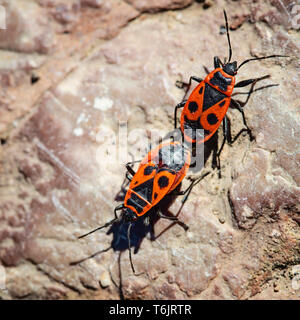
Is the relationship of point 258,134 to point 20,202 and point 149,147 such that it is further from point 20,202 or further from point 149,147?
point 20,202

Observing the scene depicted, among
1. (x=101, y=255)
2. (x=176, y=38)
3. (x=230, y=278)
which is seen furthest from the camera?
(x=176, y=38)

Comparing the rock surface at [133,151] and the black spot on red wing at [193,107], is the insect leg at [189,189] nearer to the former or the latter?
the rock surface at [133,151]

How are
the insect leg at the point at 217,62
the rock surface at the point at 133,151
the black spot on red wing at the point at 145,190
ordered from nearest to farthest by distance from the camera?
1. the rock surface at the point at 133,151
2. the black spot on red wing at the point at 145,190
3. the insect leg at the point at 217,62

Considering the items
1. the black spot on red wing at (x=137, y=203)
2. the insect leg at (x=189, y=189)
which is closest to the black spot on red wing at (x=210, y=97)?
the insect leg at (x=189, y=189)

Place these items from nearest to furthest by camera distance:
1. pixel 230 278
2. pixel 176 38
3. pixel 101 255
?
pixel 230 278 < pixel 101 255 < pixel 176 38

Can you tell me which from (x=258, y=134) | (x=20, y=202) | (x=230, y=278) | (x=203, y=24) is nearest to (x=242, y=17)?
(x=203, y=24)

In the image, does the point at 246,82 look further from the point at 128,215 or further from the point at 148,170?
the point at 128,215

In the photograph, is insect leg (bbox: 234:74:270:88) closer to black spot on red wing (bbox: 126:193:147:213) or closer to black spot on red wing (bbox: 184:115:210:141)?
black spot on red wing (bbox: 184:115:210:141)
